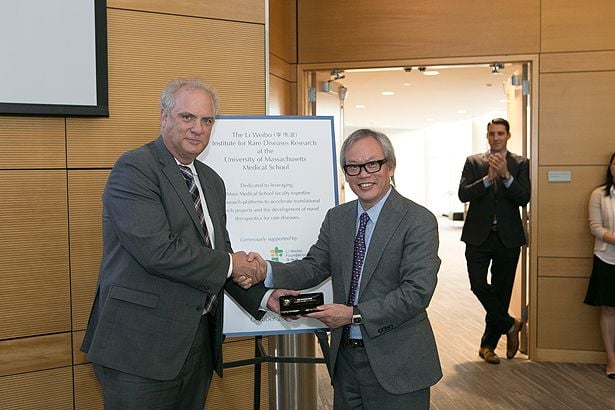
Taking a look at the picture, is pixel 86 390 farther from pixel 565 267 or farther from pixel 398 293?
pixel 565 267

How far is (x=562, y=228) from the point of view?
5.27 metres

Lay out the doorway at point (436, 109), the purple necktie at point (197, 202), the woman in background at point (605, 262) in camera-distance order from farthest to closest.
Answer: the doorway at point (436, 109) < the woman in background at point (605, 262) < the purple necktie at point (197, 202)

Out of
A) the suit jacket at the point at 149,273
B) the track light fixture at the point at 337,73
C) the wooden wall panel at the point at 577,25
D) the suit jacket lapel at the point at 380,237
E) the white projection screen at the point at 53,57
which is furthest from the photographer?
the track light fixture at the point at 337,73

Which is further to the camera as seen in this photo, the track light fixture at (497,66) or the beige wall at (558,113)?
the track light fixture at (497,66)

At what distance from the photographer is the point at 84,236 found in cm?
303

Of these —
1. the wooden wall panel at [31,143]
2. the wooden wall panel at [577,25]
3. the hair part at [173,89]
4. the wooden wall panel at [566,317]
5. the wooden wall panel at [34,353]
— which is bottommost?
the wooden wall panel at [566,317]

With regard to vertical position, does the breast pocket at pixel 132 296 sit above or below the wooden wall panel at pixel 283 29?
below

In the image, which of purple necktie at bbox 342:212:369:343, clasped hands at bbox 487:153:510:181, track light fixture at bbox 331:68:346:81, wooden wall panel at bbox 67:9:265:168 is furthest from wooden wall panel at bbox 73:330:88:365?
track light fixture at bbox 331:68:346:81

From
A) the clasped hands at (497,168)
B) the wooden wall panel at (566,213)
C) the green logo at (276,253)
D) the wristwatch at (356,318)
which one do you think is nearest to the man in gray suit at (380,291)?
the wristwatch at (356,318)

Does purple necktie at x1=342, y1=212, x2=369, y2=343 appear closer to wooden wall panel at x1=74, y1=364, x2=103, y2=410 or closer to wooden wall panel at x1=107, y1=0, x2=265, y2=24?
wooden wall panel at x1=74, y1=364, x2=103, y2=410

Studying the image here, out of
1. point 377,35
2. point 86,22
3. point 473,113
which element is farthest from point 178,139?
point 473,113

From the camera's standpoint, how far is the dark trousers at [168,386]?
2.13m

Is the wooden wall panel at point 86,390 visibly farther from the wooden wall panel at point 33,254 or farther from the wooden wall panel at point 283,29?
the wooden wall panel at point 283,29

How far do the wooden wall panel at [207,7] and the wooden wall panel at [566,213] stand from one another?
3096mm
